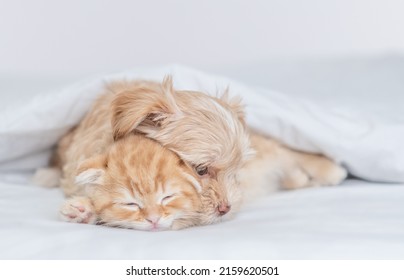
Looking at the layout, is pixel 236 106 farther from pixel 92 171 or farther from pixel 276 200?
pixel 92 171

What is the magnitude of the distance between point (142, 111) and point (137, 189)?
0.20m

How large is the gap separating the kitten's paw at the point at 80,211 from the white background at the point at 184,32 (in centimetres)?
227

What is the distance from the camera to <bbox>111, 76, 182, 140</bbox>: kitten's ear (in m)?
1.57

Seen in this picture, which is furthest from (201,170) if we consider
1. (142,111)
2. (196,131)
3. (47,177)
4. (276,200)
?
(47,177)

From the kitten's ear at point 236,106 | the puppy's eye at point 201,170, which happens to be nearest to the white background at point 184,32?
the kitten's ear at point 236,106

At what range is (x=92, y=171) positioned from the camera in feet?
5.03

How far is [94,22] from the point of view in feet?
12.5

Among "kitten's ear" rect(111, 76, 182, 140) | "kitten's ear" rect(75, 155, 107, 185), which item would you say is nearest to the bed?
"kitten's ear" rect(75, 155, 107, 185)

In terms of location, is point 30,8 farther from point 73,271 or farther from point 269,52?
point 73,271

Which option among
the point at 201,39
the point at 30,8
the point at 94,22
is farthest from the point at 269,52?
the point at 30,8

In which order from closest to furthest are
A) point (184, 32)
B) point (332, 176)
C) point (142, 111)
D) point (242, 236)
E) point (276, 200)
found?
point (242, 236) < point (142, 111) < point (276, 200) < point (332, 176) < point (184, 32)

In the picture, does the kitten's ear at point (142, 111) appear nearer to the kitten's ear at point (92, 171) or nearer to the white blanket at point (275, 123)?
the kitten's ear at point (92, 171)

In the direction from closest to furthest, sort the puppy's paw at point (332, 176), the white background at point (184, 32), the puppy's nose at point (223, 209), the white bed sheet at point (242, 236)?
1. the white bed sheet at point (242, 236)
2. the puppy's nose at point (223, 209)
3. the puppy's paw at point (332, 176)
4. the white background at point (184, 32)

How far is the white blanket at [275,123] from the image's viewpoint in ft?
6.88
